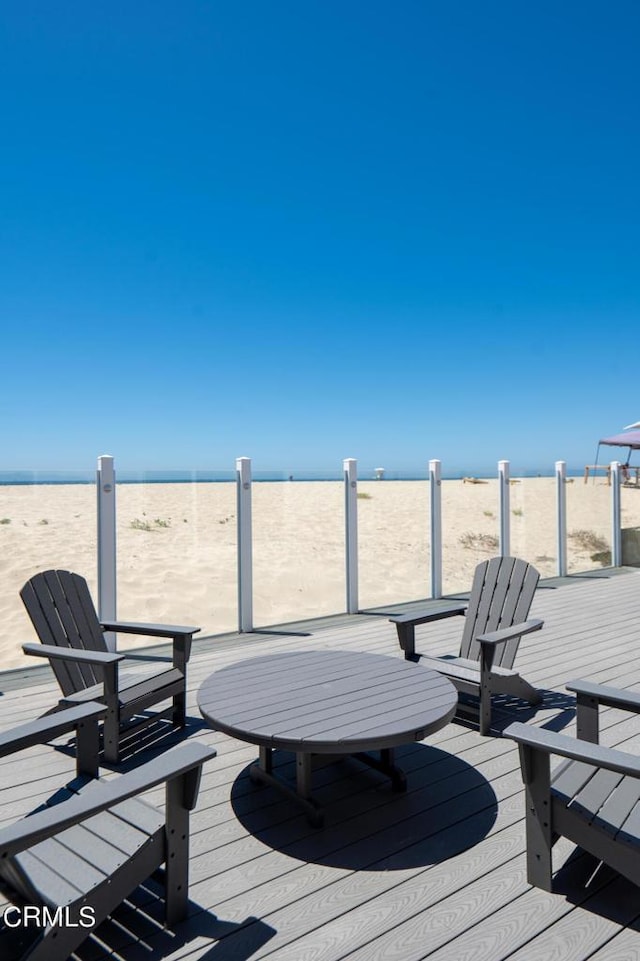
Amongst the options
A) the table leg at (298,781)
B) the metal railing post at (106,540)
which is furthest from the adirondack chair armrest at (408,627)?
the metal railing post at (106,540)

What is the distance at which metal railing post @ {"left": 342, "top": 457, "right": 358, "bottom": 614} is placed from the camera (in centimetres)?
597

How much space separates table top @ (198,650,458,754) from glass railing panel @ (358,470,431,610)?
344cm

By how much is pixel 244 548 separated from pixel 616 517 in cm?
643

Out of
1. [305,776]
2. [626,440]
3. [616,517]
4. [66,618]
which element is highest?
[626,440]

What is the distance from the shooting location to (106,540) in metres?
4.63

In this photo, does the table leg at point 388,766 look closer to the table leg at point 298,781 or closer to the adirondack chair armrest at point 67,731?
the table leg at point 298,781

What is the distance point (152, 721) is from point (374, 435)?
2981 centimetres

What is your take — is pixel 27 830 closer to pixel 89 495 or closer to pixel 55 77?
pixel 89 495

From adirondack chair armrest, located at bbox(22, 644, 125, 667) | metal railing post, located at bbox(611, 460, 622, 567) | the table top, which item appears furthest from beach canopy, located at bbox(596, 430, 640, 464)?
adirondack chair armrest, located at bbox(22, 644, 125, 667)

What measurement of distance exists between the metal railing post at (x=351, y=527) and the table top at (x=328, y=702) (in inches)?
119

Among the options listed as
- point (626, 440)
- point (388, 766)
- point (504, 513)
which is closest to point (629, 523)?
point (626, 440)

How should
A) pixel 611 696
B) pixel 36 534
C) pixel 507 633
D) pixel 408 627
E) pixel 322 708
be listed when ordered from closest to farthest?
1. pixel 611 696
2. pixel 322 708
3. pixel 507 633
4. pixel 408 627
5. pixel 36 534

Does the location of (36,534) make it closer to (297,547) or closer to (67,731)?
(297,547)

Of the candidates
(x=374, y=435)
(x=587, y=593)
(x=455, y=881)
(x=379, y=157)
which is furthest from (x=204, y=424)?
(x=455, y=881)
